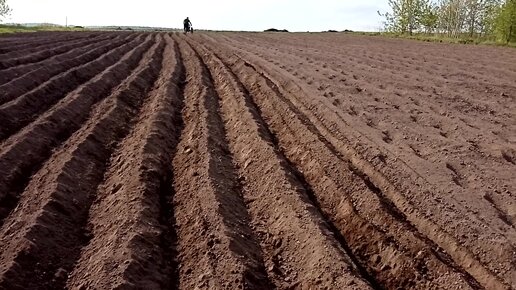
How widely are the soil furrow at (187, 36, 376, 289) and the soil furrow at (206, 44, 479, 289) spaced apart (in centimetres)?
22

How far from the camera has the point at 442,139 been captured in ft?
24.4

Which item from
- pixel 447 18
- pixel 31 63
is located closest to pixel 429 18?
pixel 447 18

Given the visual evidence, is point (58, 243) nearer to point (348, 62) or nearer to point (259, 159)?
point (259, 159)

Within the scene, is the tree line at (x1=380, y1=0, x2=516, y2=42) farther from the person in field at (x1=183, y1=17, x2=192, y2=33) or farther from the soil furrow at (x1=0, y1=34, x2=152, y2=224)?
the soil furrow at (x1=0, y1=34, x2=152, y2=224)

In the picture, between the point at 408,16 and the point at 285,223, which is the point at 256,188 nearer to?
the point at 285,223

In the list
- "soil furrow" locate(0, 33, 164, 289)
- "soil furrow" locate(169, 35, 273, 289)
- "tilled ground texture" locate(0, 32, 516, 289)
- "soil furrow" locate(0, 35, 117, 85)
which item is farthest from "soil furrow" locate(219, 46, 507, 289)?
"soil furrow" locate(0, 35, 117, 85)

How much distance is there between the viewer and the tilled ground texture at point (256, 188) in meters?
4.27

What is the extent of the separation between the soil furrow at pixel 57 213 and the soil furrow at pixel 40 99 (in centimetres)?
109

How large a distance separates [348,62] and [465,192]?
1288cm

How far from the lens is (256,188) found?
19.8 feet

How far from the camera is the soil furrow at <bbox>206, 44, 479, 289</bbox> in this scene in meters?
4.21

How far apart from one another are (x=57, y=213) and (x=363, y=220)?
3012mm

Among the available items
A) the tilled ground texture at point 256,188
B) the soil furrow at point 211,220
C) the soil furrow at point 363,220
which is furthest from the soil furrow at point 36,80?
the soil furrow at point 363,220

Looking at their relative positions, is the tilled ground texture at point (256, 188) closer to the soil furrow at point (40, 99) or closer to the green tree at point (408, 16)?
the soil furrow at point (40, 99)
